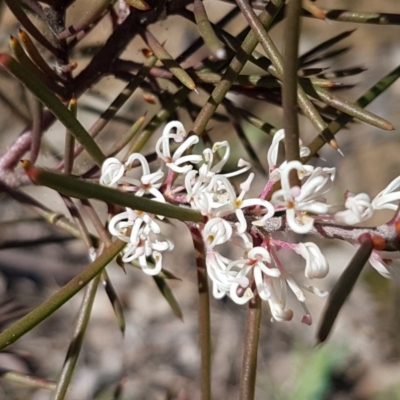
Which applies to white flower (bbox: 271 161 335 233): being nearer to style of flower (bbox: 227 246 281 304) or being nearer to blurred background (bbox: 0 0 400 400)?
style of flower (bbox: 227 246 281 304)

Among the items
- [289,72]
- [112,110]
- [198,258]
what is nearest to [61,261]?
[112,110]

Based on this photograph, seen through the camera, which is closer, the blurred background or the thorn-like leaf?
the thorn-like leaf

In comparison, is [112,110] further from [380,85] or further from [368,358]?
[368,358]

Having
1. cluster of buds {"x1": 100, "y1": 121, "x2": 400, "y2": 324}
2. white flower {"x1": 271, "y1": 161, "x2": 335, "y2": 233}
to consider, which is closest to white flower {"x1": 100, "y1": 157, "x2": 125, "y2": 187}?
cluster of buds {"x1": 100, "y1": 121, "x2": 400, "y2": 324}

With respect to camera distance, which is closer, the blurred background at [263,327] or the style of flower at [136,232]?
the style of flower at [136,232]

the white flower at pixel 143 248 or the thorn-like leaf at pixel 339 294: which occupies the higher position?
the thorn-like leaf at pixel 339 294

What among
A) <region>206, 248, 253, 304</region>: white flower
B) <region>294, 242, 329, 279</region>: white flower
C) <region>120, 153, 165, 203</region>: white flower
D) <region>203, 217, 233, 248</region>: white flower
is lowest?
<region>206, 248, 253, 304</region>: white flower

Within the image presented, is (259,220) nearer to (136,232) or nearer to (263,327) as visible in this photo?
(136,232)

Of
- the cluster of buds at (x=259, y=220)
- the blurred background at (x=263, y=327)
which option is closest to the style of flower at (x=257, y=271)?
the cluster of buds at (x=259, y=220)

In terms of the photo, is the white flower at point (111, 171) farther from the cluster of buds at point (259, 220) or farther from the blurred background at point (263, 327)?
the blurred background at point (263, 327)
